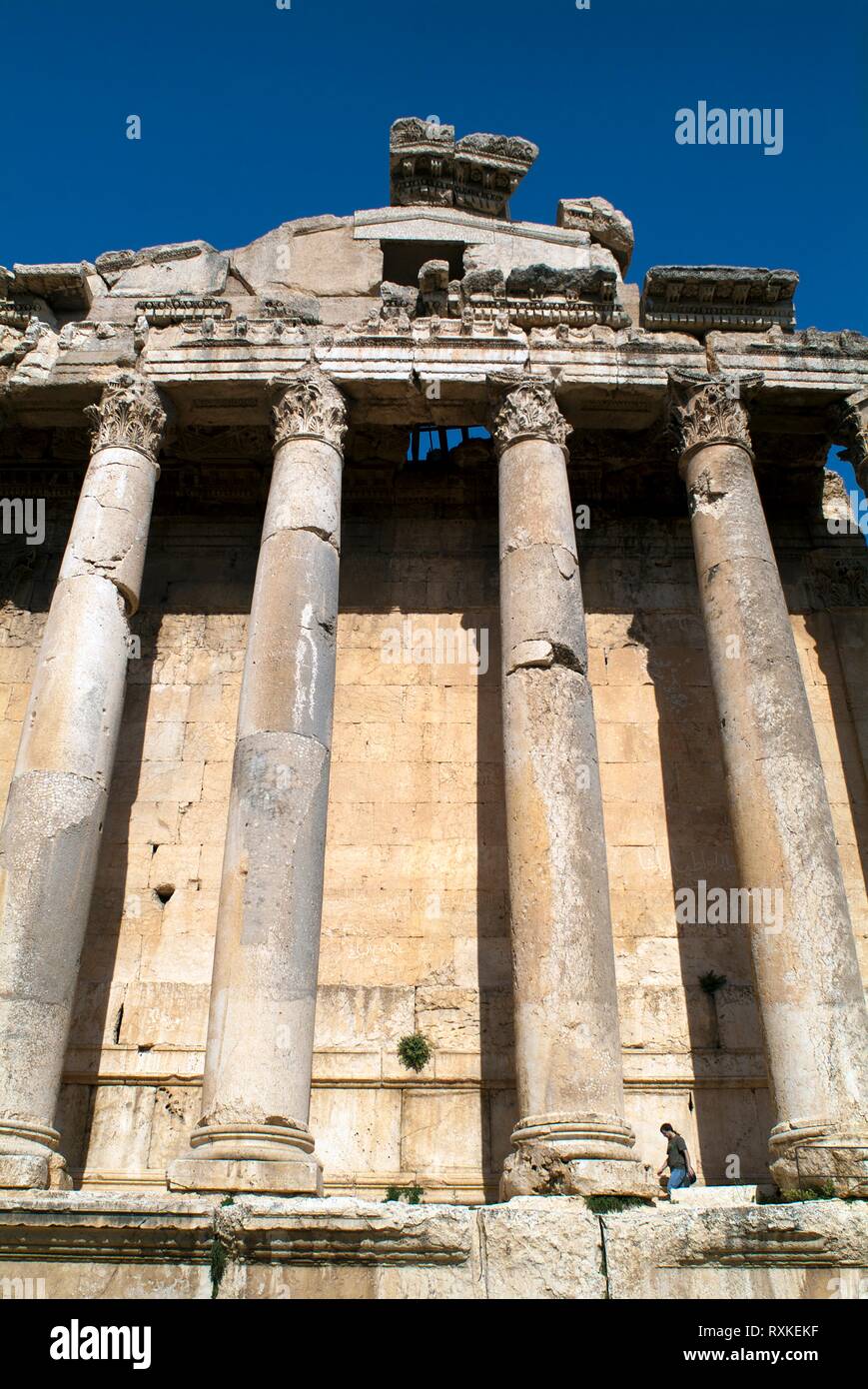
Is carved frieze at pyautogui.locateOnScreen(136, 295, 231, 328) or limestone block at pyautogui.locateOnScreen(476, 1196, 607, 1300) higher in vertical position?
carved frieze at pyautogui.locateOnScreen(136, 295, 231, 328)

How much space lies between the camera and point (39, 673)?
12328 mm

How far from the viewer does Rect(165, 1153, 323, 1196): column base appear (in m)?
8.84

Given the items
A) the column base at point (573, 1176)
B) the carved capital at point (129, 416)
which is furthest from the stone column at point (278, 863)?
the carved capital at point (129, 416)

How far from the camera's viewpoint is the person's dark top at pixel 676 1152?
11586mm

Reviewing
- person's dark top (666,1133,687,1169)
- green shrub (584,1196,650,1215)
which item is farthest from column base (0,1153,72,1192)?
person's dark top (666,1133,687,1169)

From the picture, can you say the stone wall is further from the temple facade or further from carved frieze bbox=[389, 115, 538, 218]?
carved frieze bbox=[389, 115, 538, 218]

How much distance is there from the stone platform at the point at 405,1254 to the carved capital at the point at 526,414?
31.4 feet

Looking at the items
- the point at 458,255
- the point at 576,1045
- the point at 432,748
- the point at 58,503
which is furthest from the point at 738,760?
the point at 58,503

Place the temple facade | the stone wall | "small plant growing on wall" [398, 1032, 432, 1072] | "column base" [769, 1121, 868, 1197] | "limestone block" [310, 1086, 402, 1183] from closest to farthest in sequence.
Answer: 1. "column base" [769, 1121, 868, 1197]
2. the temple facade
3. "limestone block" [310, 1086, 402, 1183]
4. the stone wall
5. "small plant growing on wall" [398, 1032, 432, 1072]

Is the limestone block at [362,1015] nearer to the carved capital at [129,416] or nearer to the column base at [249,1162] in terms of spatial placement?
the column base at [249,1162]

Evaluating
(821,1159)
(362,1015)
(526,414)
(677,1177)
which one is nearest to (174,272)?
(526,414)

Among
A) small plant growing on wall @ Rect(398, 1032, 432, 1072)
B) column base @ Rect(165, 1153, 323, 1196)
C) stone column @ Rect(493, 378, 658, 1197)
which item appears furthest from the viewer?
small plant growing on wall @ Rect(398, 1032, 432, 1072)

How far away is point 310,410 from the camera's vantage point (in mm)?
14188

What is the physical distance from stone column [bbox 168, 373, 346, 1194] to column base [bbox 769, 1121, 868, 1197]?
421 centimetres
